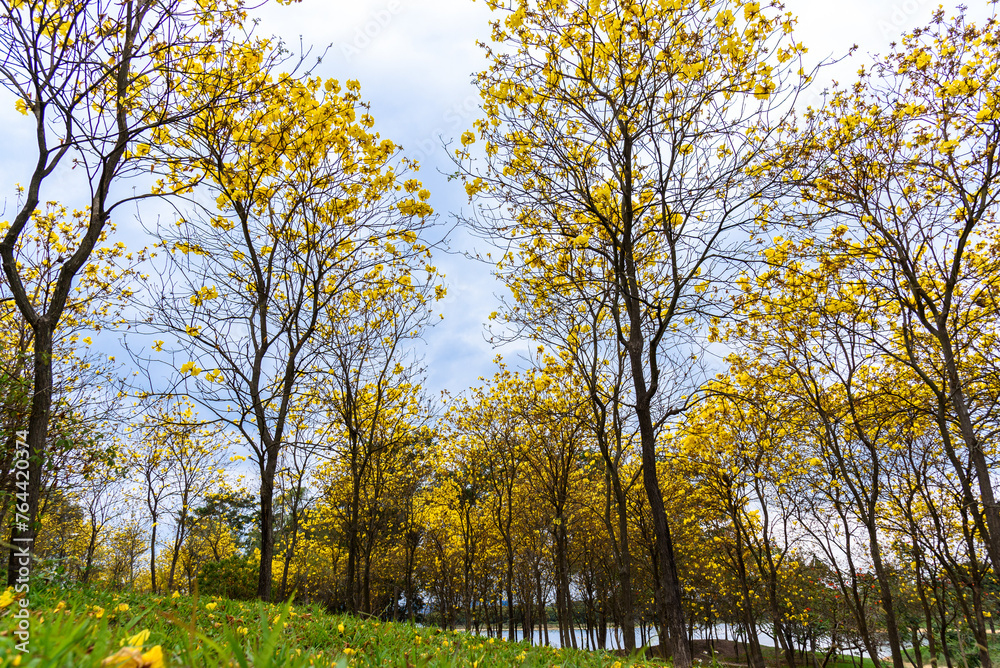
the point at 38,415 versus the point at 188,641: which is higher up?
the point at 38,415

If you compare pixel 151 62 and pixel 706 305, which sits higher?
pixel 151 62

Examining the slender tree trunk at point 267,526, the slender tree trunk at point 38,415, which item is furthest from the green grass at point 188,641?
the slender tree trunk at point 267,526

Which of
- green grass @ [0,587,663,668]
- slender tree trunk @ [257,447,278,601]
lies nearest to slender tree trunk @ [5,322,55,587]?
green grass @ [0,587,663,668]

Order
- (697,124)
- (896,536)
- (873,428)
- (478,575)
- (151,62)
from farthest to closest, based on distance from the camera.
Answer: (478,575) → (896,536) → (873,428) → (697,124) → (151,62)

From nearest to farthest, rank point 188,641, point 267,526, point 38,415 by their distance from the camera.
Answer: point 188,641, point 38,415, point 267,526

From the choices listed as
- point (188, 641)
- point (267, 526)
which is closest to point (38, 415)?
point (267, 526)

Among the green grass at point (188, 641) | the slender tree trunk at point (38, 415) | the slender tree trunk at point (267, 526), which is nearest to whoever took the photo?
the green grass at point (188, 641)

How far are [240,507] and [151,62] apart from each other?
30.5m

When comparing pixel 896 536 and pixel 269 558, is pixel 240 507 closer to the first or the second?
pixel 269 558

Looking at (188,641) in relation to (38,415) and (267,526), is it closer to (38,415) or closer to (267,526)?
(38,415)

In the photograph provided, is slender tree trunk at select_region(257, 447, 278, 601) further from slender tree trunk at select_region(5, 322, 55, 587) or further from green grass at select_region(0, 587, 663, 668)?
green grass at select_region(0, 587, 663, 668)

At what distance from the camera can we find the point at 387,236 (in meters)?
8.12

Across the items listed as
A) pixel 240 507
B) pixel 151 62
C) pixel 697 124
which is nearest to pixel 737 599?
pixel 697 124

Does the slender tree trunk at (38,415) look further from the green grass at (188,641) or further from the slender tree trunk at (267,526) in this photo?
the slender tree trunk at (267,526)
